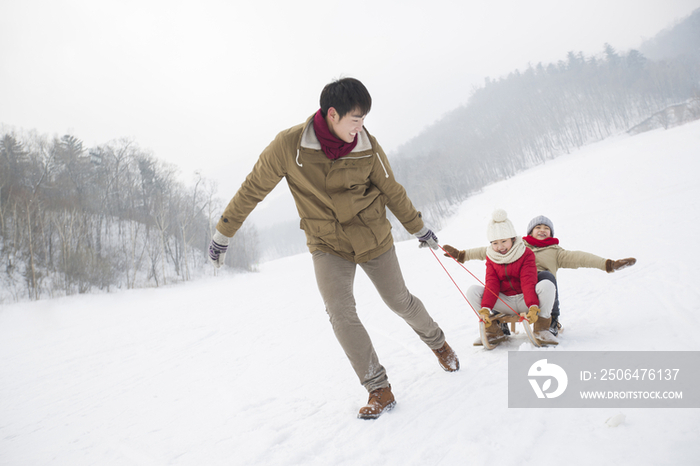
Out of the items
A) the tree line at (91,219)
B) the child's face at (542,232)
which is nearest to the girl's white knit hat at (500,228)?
the child's face at (542,232)

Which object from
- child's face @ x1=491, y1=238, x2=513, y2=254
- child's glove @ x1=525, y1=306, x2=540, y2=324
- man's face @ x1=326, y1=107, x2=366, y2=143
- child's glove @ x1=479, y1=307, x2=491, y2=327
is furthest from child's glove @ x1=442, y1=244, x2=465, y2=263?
man's face @ x1=326, y1=107, x2=366, y2=143

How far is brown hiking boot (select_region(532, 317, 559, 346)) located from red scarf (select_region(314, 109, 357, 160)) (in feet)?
7.28

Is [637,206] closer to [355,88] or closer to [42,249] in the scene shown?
[355,88]

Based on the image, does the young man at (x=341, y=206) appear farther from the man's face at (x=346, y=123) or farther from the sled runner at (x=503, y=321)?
the sled runner at (x=503, y=321)

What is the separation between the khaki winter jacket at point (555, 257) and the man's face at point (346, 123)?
2.01 metres

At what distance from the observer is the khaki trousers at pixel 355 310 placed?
7.45 feet

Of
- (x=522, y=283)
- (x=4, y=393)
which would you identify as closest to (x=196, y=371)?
(x=4, y=393)

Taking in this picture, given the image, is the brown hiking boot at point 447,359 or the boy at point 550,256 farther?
the boy at point 550,256

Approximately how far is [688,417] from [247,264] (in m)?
40.1

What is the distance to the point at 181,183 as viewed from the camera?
117ft

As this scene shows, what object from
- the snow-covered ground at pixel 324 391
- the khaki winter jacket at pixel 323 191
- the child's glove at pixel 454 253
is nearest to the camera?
the snow-covered ground at pixel 324 391

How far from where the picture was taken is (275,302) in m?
9.41

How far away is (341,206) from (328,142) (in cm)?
44
